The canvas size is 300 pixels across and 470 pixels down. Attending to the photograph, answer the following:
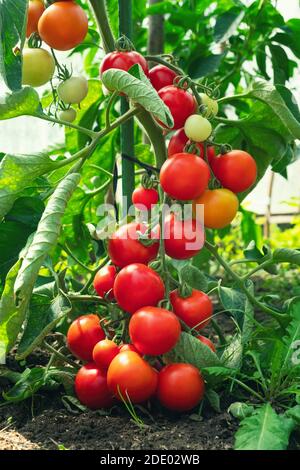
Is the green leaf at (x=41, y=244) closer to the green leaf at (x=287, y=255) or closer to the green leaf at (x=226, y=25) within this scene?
the green leaf at (x=287, y=255)

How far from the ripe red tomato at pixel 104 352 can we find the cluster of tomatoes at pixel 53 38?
1.37 ft

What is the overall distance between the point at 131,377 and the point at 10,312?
0.21 metres

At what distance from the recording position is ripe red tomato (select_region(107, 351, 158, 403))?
1142 millimetres

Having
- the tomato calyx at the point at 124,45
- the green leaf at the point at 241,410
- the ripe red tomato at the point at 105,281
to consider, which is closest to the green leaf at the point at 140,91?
the tomato calyx at the point at 124,45

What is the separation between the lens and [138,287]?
3.76 ft

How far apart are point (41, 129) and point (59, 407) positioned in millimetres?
2535

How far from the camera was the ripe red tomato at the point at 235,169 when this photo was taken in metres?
1.19

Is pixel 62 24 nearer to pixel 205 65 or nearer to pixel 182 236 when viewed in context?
pixel 182 236

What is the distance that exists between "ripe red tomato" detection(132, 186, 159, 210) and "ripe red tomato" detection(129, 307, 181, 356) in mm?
212

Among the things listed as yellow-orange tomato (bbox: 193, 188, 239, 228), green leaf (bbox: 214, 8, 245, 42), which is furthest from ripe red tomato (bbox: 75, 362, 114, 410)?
green leaf (bbox: 214, 8, 245, 42)

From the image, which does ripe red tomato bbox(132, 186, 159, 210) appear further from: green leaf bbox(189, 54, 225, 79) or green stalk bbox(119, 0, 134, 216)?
green leaf bbox(189, 54, 225, 79)

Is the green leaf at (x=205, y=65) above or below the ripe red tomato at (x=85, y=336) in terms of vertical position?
above

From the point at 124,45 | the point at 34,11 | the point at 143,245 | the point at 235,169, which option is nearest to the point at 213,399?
the point at 143,245
